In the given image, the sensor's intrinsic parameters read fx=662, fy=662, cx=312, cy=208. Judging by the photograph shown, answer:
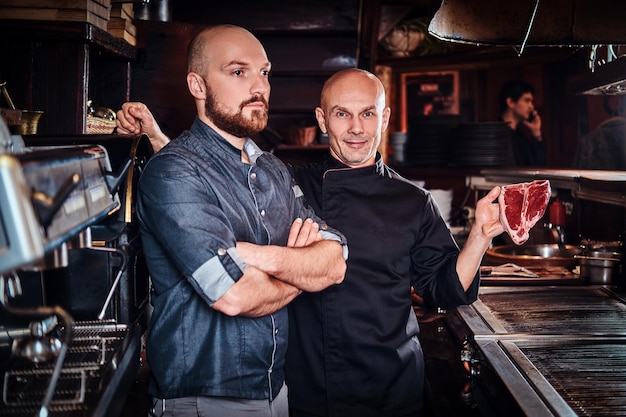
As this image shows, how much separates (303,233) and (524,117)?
6317 mm

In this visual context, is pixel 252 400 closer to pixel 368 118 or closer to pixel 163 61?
pixel 368 118

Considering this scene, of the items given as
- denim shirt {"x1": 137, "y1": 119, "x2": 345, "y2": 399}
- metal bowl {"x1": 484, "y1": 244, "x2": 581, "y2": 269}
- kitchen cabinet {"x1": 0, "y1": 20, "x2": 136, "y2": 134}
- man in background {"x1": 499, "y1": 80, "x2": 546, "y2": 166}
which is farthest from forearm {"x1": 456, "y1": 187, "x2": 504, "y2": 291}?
man in background {"x1": 499, "y1": 80, "x2": 546, "y2": 166}

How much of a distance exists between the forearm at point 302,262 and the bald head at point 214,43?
0.69 meters

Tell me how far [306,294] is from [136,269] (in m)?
0.70

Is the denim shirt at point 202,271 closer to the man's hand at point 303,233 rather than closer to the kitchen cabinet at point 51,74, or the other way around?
the man's hand at point 303,233

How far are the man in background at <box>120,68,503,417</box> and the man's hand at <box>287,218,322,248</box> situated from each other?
316 millimetres

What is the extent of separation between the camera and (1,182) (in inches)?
38.0

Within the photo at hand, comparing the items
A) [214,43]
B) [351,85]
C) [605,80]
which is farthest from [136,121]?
[605,80]

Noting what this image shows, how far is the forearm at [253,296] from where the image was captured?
1.87 m

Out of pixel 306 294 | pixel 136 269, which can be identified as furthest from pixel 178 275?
pixel 306 294

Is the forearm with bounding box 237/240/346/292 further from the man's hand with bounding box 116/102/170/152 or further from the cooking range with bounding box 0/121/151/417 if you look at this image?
the man's hand with bounding box 116/102/170/152

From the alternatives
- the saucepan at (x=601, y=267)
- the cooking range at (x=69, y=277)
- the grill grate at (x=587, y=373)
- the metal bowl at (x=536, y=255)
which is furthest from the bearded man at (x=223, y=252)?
the metal bowl at (x=536, y=255)

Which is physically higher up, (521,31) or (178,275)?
(521,31)

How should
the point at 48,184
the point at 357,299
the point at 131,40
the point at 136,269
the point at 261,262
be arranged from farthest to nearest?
the point at 131,40, the point at 357,299, the point at 136,269, the point at 261,262, the point at 48,184
